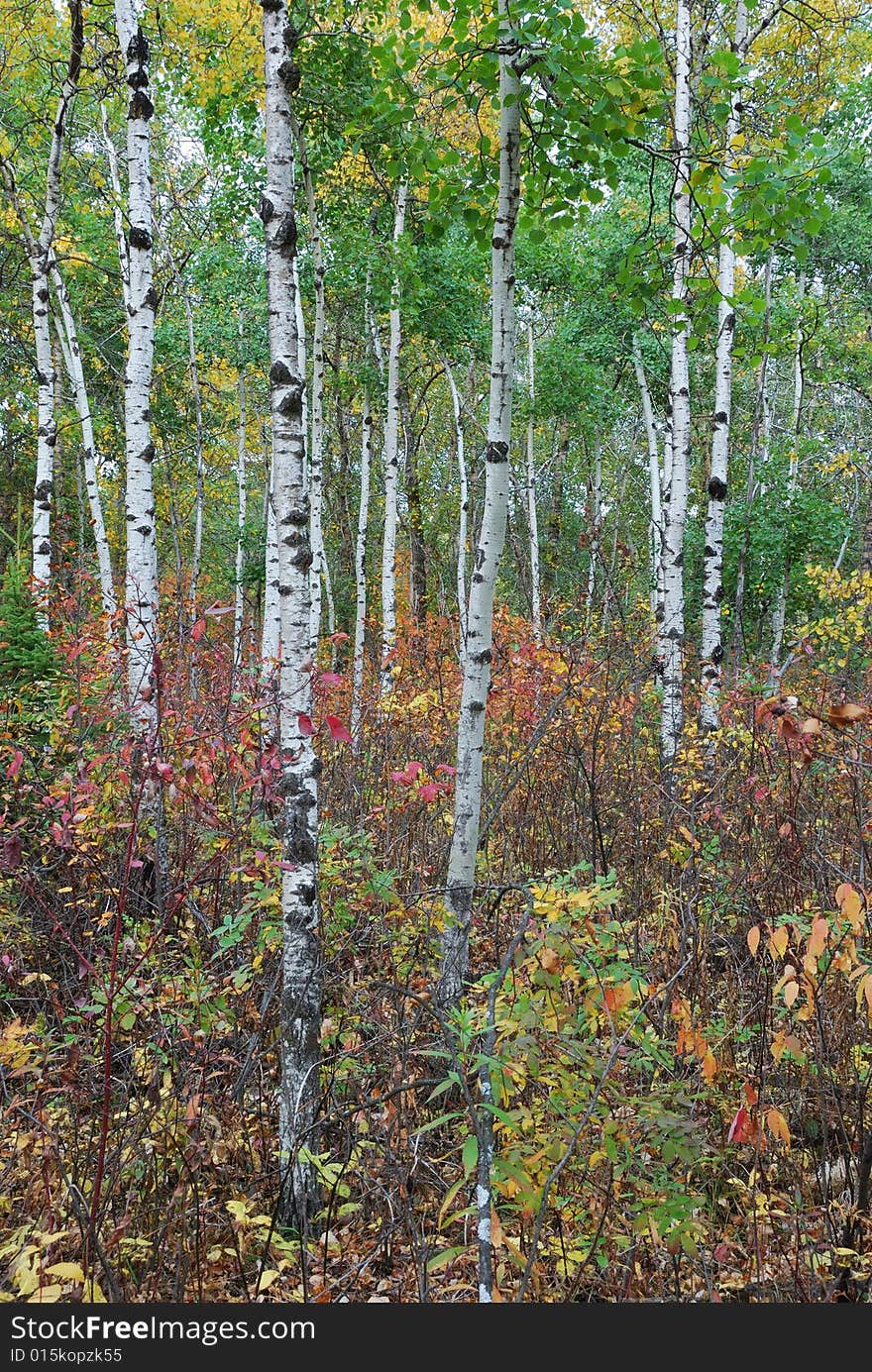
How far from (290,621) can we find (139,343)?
4029 mm

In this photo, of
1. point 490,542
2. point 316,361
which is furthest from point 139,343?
point 316,361

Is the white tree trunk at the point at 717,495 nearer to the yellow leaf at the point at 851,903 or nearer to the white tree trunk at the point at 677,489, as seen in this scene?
the white tree trunk at the point at 677,489

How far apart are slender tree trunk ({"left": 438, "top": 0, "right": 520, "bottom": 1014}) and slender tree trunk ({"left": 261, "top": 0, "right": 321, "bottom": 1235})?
0.91m

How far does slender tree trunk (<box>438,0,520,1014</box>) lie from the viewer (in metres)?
3.96

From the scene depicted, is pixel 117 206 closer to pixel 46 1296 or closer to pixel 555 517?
pixel 46 1296

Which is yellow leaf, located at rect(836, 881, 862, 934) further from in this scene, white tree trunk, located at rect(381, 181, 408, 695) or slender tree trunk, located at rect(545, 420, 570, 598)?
slender tree trunk, located at rect(545, 420, 570, 598)

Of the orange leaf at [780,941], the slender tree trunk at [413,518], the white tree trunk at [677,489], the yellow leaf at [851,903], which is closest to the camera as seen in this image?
the yellow leaf at [851,903]

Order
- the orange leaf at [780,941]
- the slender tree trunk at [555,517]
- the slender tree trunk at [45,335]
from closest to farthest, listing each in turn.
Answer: the orange leaf at [780,941], the slender tree trunk at [45,335], the slender tree trunk at [555,517]

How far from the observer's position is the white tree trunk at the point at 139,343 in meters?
5.67

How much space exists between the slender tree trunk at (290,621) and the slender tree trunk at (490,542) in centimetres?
91

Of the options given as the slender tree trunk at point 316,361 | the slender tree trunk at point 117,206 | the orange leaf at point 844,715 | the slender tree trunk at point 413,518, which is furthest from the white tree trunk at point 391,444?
the orange leaf at point 844,715

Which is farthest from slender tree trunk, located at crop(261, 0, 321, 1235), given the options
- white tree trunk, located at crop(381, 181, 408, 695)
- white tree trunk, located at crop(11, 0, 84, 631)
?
white tree trunk, located at crop(381, 181, 408, 695)

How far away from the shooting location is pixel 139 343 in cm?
615

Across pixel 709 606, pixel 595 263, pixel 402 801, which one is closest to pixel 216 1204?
pixel 402 801
